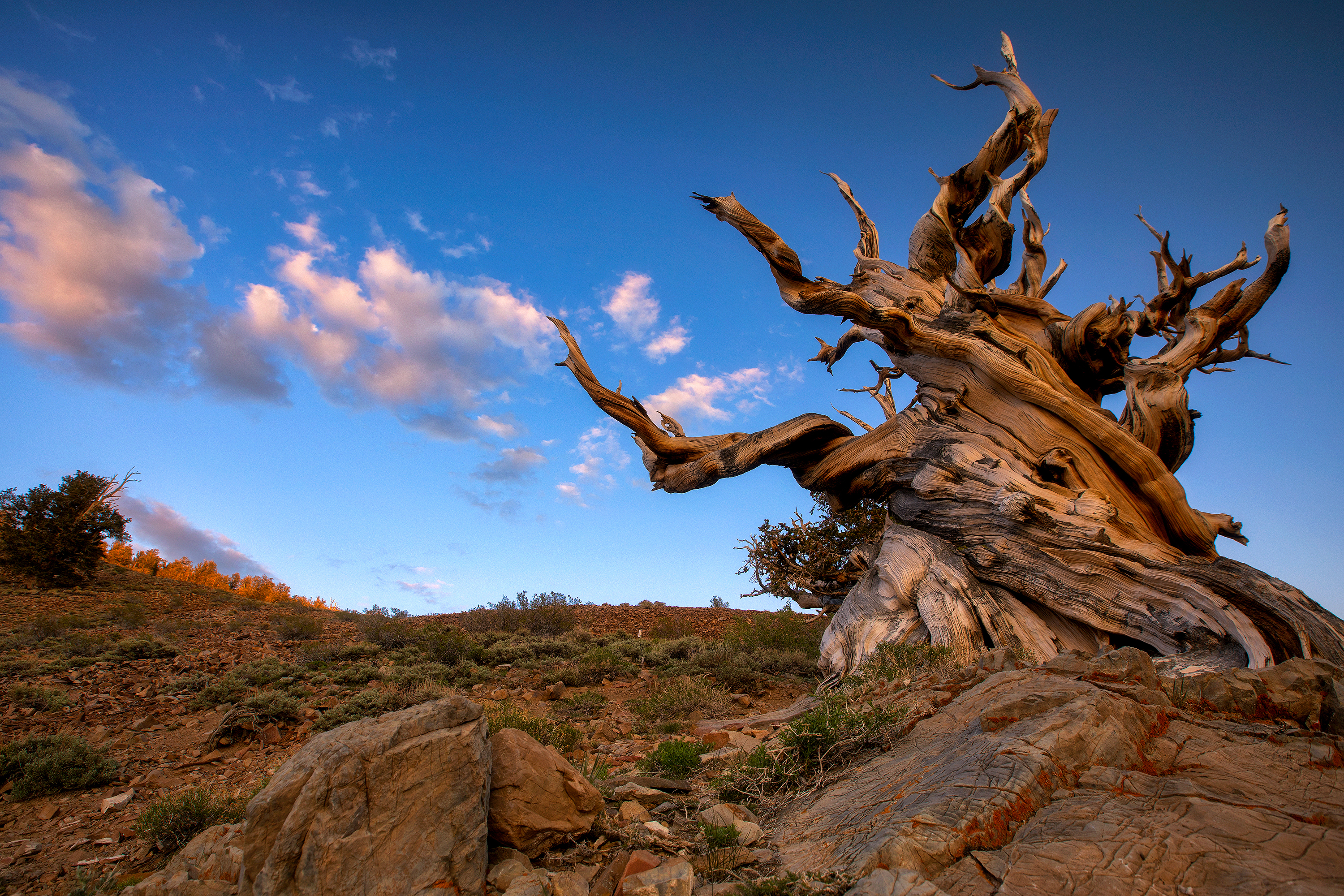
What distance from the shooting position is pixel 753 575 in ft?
41.2

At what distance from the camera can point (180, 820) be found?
477cm

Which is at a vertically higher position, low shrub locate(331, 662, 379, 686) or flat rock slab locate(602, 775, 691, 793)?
low shrub locate(331, 662, 379, 686)

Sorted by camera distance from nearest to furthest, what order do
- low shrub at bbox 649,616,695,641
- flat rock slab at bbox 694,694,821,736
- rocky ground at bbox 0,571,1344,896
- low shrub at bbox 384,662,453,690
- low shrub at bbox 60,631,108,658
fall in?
rocky ground at bbox 0,571,1344,896 → flat rock slab at bbox 694,694,821,736 → low shrub at bbox 384,662,453,690 → low shrub at bbox 60,631,108,658 → low shrub at bbox 649,616,695,641

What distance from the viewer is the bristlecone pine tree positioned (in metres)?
6.51

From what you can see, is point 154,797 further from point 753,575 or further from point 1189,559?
point 1189,559

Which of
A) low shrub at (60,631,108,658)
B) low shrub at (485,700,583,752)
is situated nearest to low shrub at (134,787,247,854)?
low shrub at (485,700,583,752)

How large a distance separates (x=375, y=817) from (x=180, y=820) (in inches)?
135

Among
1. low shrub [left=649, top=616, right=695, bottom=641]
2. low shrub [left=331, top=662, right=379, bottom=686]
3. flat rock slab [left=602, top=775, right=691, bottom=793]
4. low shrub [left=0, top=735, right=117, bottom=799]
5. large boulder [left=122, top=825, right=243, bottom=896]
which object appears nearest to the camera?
large boulder [left=122, top=825, right=243, bottom=896]

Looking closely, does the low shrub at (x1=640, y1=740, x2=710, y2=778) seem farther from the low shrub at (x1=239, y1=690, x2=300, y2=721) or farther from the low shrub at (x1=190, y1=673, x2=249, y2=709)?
the low shrub at (x1=190, y1=673, x2=249, y2=709)

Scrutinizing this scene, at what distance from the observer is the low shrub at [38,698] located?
26.0 feet

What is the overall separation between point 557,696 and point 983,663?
6.43 meters


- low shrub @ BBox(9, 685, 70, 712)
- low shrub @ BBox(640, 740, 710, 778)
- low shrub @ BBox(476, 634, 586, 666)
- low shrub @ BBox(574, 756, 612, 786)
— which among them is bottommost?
low shrub @ BBox(9, 685, 70, 712)

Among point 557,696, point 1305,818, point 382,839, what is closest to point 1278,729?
point 1305,818

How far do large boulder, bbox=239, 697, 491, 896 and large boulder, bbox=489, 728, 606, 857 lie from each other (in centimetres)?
18
